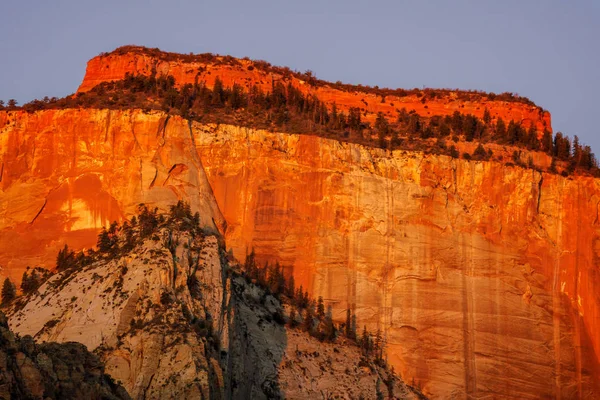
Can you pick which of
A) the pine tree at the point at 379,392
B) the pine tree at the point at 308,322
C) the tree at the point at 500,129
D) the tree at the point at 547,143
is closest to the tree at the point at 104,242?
the pine tree at the point at 308,322

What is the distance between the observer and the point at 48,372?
3488 centimetres

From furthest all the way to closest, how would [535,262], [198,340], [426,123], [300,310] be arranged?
1. [426,123]
2. [535,262]
3. [300,310]
4. [198,340]

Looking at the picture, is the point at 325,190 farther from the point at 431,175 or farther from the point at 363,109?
the point at 363,109

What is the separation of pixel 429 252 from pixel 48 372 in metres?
29.0

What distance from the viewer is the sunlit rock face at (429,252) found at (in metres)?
60.0

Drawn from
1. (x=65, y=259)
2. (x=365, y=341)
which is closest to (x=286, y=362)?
(x=365, y=341)

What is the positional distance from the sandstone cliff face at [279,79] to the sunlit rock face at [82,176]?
5.76 metres

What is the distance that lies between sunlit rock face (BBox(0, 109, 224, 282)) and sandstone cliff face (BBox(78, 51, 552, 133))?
5759 millimetres

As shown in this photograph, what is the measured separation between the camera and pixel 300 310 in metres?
58.6

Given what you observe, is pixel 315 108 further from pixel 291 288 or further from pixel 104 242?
pixel 104 242

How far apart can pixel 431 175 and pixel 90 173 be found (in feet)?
49.2

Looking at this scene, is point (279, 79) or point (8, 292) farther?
point (279, 79)

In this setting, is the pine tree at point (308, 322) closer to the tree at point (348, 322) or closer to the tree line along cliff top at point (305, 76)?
the tree at point (348, 322)

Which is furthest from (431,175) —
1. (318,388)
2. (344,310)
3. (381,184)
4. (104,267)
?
(104,267)
